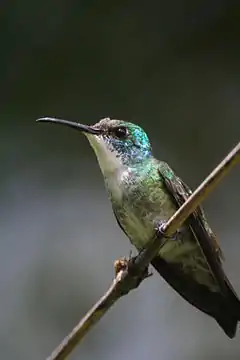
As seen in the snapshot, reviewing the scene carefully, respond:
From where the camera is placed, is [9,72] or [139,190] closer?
[139,190]

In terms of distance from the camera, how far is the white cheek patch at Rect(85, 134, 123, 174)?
3.79 ft

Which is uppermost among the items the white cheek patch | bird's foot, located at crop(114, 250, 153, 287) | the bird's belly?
the white cheek patch

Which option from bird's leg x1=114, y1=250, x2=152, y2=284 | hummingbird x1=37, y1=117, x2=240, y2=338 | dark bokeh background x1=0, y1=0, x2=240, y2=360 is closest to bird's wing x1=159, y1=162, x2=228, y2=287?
hummingbird x1=37, y1=117, x2=240, y2=338

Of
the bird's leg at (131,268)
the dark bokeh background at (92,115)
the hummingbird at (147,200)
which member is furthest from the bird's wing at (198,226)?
the dark bokeh background at (92,115)

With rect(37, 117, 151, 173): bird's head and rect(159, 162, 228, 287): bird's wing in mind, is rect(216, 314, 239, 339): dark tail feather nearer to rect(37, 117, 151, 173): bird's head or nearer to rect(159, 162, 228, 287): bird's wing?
rect(159, 162, 228, 287): bird's wing

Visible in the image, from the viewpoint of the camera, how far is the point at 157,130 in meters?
2.28

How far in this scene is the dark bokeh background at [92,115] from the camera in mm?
2168

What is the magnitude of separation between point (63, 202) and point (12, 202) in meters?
0.18

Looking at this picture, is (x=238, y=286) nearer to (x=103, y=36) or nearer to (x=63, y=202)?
(x=63, y=202)

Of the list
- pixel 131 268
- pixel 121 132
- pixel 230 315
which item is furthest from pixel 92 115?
pixel 131 268

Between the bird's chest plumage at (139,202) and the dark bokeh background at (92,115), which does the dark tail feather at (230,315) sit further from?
the dark bokeh background at (92,115)

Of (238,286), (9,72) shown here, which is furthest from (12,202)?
(238,286)

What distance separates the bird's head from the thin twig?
15.0 inches

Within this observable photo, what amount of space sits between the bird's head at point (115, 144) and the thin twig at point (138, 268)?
0.38m
